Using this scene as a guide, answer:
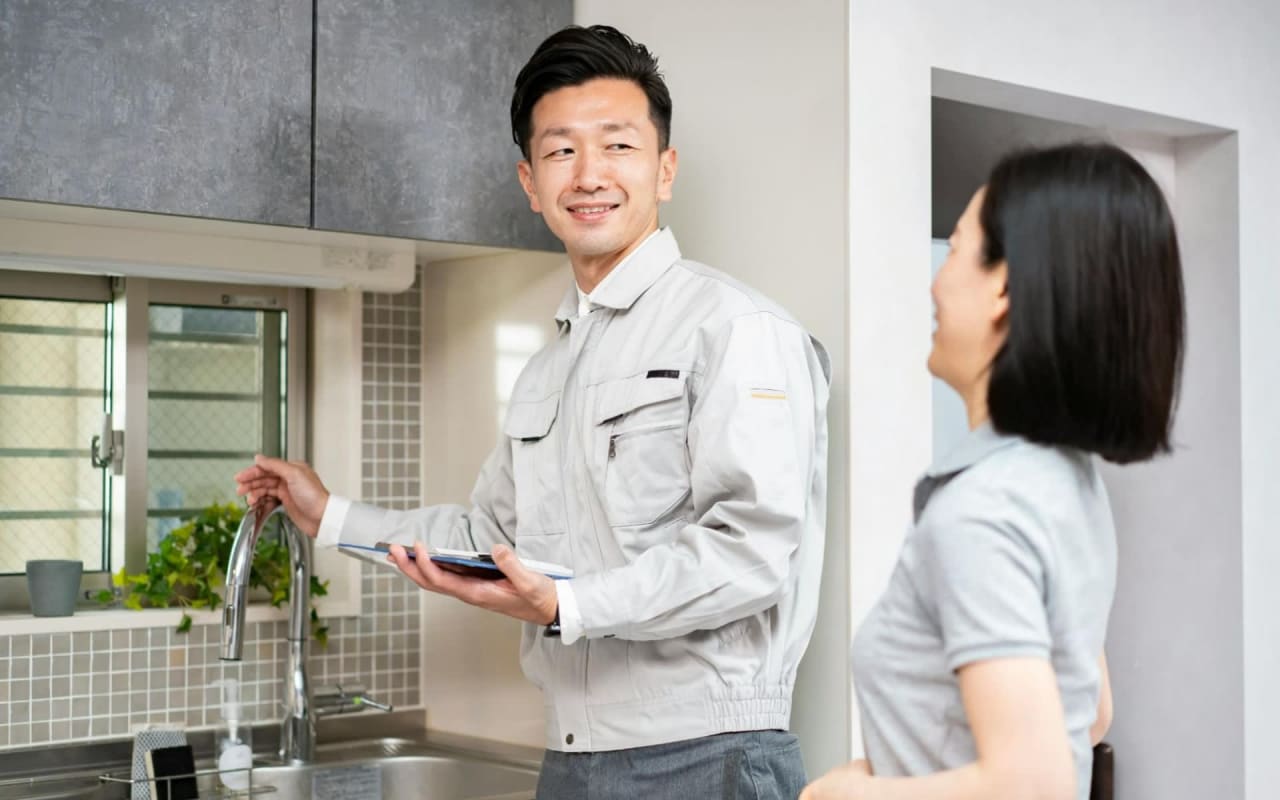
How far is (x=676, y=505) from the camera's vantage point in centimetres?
188

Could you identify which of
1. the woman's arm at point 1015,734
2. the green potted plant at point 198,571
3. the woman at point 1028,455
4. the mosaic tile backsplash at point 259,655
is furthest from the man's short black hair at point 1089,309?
the mosaic tile backsplash at point 259,655

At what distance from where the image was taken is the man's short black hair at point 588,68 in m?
2.02

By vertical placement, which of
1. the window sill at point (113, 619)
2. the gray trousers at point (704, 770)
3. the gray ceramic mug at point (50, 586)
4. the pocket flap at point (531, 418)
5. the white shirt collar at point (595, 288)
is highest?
the white shirt collar at point (595, 288)

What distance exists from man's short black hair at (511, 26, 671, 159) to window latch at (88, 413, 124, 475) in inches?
39.9

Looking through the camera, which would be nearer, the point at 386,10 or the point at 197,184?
the point at 197,184

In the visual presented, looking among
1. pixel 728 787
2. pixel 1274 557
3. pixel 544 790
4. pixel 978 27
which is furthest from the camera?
pixel 1274 557

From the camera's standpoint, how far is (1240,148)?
2.66 meters

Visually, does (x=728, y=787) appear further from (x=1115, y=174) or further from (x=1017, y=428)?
(x=1115, y=174)

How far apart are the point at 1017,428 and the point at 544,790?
119 centimetres

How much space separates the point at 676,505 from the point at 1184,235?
4.60ft

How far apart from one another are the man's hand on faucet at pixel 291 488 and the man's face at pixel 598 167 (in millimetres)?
592

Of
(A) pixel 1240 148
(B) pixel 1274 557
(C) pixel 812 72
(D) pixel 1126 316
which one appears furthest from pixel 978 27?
(D) pixel 1126 316

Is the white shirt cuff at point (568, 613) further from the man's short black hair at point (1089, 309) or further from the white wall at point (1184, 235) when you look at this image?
the man's short black hair at point (1089, 309)

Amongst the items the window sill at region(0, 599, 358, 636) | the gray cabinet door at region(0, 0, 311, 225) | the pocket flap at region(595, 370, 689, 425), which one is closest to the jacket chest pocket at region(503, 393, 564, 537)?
the pocket flap at region(595, 370, 689, 425)
